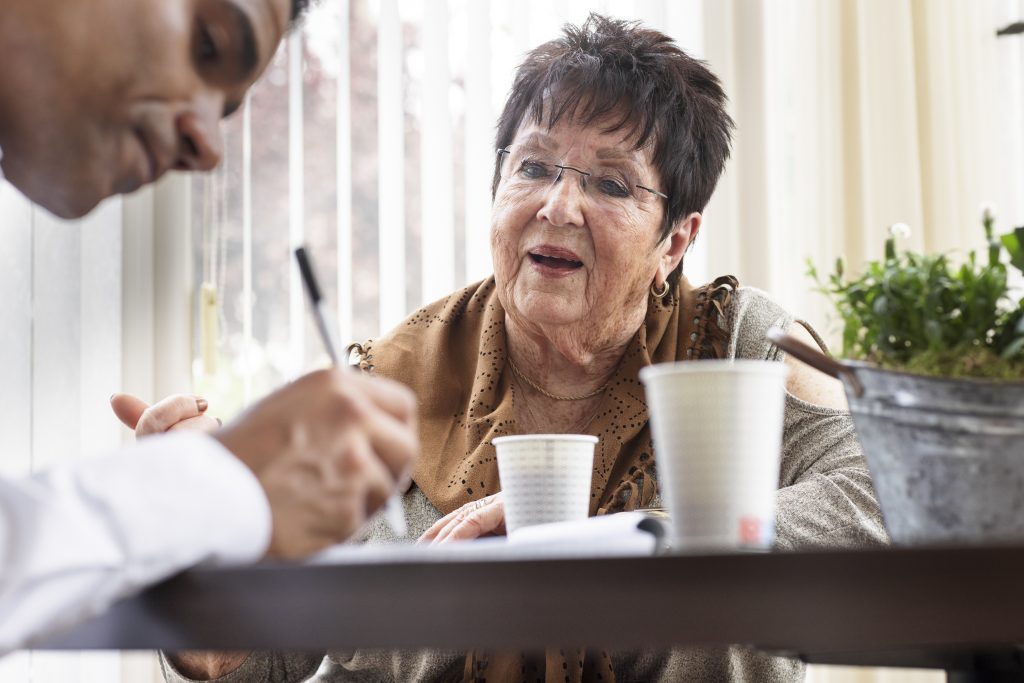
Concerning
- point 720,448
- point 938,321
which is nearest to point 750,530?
point 720,448

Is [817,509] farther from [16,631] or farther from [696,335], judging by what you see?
[16,631]

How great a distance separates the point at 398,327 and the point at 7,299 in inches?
41.7

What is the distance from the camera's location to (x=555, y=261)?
74.6 inches

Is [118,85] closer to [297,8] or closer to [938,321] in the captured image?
[297,8]

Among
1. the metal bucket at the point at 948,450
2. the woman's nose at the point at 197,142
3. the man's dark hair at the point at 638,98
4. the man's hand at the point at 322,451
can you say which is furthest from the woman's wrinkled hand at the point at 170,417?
the man's dark hair at the point at 638,98

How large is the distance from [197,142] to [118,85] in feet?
0.23

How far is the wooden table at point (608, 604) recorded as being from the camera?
0.57m

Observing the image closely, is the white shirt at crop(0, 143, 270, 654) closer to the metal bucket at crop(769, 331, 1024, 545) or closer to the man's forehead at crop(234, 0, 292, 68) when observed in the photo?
the man's forehead at crop(234, 0, 292, 68)

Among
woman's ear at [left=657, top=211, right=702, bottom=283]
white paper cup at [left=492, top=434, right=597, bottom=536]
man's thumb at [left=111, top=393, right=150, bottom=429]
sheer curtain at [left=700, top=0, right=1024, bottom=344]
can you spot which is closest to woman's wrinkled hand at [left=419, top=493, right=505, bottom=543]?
white paper cup at [left=492, top=434, right=597, bottom=536]

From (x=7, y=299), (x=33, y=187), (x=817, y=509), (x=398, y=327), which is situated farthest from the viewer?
(x=7, y=299)

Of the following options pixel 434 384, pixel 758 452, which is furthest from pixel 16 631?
pixel 434 384

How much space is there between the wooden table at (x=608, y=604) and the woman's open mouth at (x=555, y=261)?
4.23 feet

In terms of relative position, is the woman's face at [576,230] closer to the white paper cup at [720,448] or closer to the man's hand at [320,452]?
the white paper cup at [720,448]

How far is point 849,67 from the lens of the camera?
2615 millimetres
